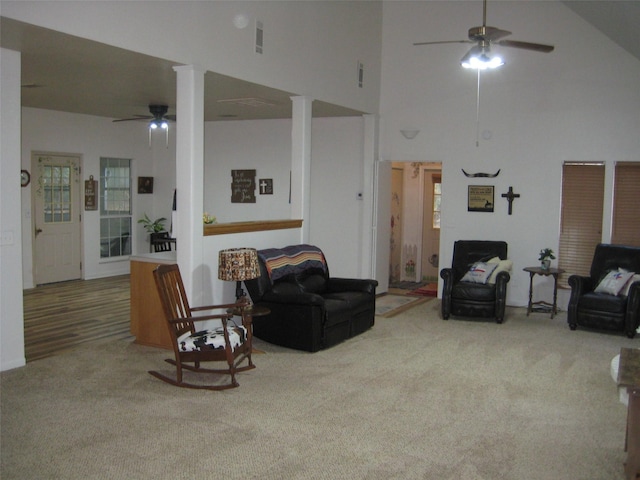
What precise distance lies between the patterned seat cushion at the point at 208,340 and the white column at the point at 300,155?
8.39 feet

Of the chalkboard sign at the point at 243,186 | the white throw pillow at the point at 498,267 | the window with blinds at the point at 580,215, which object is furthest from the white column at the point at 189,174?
the window with blinds at the point at 580,215

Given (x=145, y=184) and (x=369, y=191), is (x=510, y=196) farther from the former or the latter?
(x=145, y=184)

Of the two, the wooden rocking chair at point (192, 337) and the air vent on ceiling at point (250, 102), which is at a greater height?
the air vent on ceiling at point (250, 102)

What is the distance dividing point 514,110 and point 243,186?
4.45 meters

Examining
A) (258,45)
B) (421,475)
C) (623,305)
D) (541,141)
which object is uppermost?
(258,45)

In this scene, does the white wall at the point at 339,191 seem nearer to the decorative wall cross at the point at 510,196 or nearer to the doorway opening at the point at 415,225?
the doorway opening at the point at 415,225

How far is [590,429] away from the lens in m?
4.08

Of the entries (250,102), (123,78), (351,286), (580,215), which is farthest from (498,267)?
(123,78)

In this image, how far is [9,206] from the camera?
4809 millimetres

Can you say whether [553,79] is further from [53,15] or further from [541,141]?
[53,15]

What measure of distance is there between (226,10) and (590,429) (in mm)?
4819

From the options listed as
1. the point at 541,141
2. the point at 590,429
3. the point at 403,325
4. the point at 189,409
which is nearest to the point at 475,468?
the point at 590,429

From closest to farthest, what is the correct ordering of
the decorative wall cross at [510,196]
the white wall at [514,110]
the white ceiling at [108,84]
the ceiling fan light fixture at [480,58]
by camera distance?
the white ceiling at [108,84]
the ceiling fan light fixture at [480,58]
the white wall at [514,110]
the decorative wall cross at [510,196]

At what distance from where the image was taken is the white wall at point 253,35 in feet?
14.7
